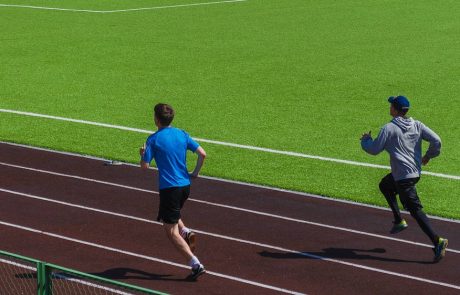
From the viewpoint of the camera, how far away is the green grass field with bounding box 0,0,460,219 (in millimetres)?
18250

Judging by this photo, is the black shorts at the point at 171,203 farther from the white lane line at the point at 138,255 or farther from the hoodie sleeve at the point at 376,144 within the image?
the hoodie sleeve at the point at 376,144

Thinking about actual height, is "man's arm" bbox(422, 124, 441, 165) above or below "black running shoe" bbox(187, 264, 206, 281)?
above

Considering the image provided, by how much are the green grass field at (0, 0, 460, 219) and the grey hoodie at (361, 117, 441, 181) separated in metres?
2.97

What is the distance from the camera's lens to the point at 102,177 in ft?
53.8

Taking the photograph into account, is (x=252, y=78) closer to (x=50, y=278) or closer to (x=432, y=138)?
(x=432, y=138)

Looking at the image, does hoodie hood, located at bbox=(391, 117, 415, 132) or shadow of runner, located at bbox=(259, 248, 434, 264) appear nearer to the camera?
hoodie hood, located at bbox=(391, 117, 415, 132)

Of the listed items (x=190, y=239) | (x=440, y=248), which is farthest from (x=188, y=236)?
(x=440, y=248)

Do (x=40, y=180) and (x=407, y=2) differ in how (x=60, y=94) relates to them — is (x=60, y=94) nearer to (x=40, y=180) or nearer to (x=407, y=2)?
(x=40, y=180)

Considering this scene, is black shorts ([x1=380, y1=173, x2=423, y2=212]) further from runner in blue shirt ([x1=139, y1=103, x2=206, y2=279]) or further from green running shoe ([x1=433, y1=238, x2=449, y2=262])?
runner in blue shirt ([x1=139, y1=103, x2=206, y2=279])

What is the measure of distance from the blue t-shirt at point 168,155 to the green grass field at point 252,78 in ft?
16.7

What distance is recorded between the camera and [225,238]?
12.8m

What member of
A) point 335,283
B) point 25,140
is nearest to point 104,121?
point 25,140

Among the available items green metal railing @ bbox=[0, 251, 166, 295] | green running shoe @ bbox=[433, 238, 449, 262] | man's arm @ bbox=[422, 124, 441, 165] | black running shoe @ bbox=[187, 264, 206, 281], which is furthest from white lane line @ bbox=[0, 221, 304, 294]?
man's arm @ bbox=[422, 124, 441, 165]

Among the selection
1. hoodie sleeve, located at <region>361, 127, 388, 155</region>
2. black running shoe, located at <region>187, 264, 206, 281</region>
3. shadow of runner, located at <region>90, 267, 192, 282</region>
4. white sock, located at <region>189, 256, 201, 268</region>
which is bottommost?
shadow of runner, located at <region>90, 267, 192, 282</region>
